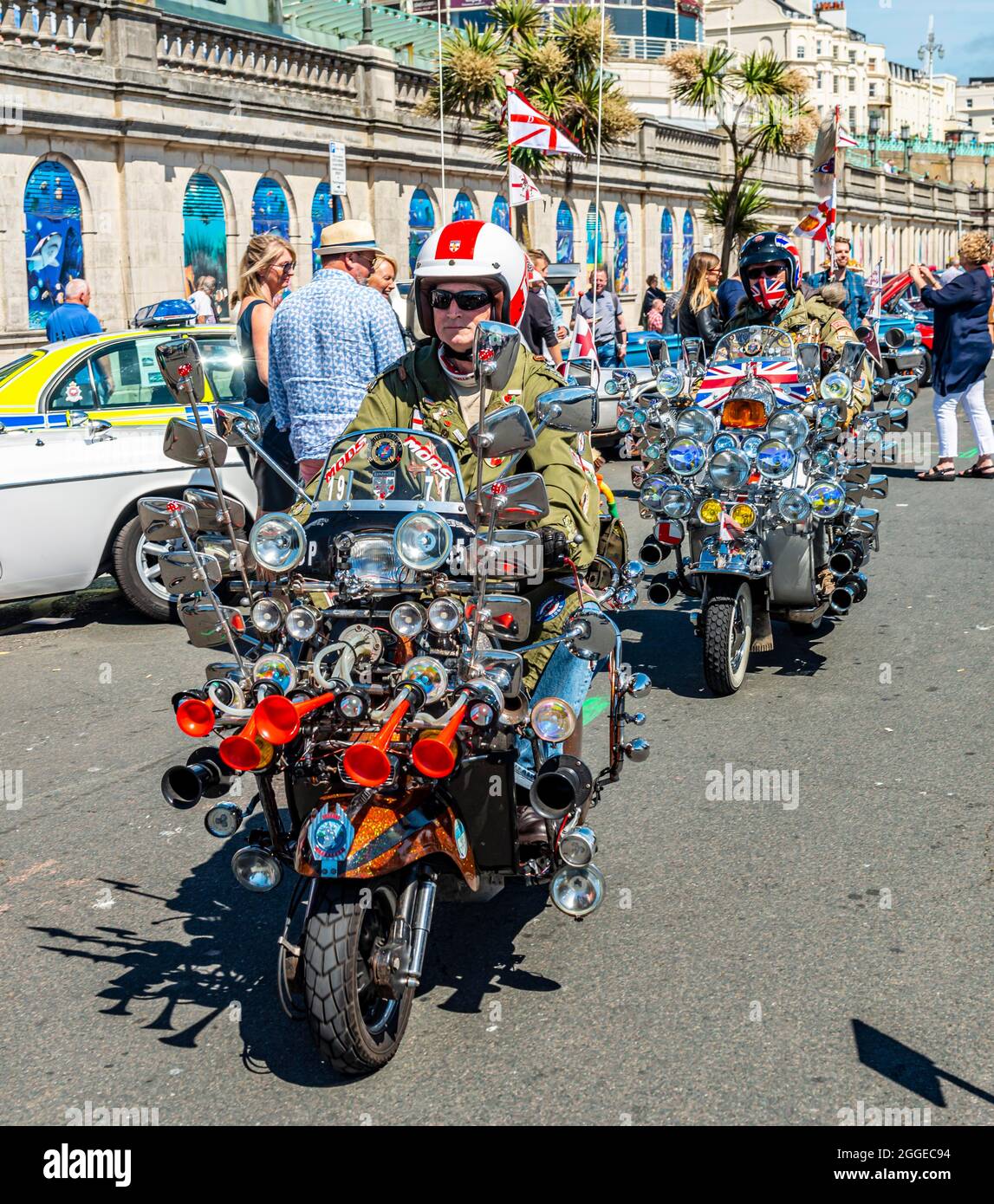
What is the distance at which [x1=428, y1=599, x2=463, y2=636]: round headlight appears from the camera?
12.0 ft

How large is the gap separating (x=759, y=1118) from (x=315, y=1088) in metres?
1.07

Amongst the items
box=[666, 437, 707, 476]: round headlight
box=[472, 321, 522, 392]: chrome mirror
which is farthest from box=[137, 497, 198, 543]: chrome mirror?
box=[666, 437, 707, 476]: round headlight

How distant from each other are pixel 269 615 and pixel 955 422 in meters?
11.3

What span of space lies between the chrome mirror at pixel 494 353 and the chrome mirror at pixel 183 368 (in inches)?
31.5

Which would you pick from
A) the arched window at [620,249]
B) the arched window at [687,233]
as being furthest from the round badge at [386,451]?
the arched window at [687,233]

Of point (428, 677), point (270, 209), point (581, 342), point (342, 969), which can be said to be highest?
point (270, 209)

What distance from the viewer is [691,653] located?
→ 8.00 m

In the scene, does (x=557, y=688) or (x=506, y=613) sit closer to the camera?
(x=506, y=613)

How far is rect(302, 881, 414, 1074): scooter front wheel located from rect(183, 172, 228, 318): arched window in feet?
65.6

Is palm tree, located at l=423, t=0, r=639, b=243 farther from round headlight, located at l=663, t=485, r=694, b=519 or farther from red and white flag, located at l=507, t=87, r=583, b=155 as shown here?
round headlight, located at l=663, t=485, r=694, b=519

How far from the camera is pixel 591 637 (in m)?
4.08

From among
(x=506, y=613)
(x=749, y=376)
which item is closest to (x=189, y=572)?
(x=506, y=613)

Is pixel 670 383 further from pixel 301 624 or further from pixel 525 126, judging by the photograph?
pixel 525 126
